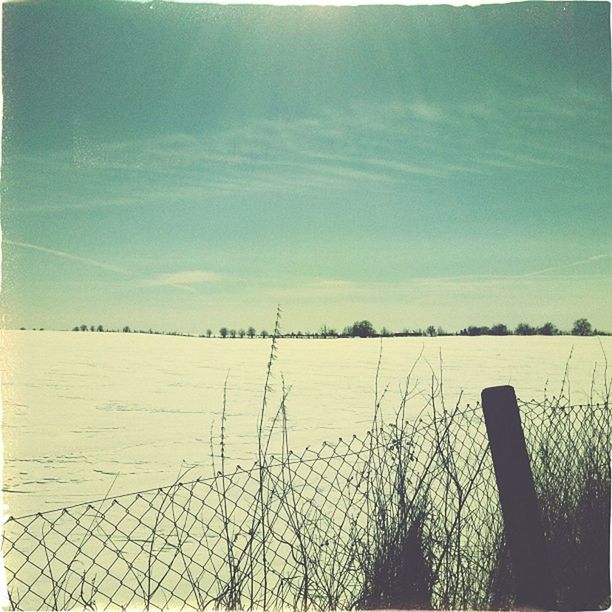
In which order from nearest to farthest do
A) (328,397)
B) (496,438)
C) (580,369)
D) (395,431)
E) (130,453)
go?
(496,438) → (395,431) → (580,369) → (130,453) → (328,397)

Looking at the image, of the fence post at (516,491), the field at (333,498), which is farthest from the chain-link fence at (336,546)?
the fence post at (516,491)

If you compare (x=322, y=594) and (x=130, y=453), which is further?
(x=130, y=453)

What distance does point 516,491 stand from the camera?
2.62 metres

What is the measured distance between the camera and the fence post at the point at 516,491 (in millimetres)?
2619

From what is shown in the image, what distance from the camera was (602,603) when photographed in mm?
3145

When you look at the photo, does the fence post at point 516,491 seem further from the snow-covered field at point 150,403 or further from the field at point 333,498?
the snow-covered field at point 150,403

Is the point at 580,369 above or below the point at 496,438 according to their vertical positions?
above

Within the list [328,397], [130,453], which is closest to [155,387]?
[130,453]

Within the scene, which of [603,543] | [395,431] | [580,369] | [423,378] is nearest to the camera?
[395,431]

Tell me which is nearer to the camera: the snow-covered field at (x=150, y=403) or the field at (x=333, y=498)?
the field at (x=333, y=498)

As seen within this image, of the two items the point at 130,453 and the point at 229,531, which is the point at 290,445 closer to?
the point at 229,531

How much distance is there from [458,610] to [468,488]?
490 millimetres

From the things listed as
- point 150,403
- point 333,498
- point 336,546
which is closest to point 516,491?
point 336,546

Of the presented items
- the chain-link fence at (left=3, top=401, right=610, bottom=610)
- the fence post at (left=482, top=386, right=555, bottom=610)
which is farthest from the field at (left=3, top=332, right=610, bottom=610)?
the fence post at (left=482, top=386, right=555, bottom=610)
